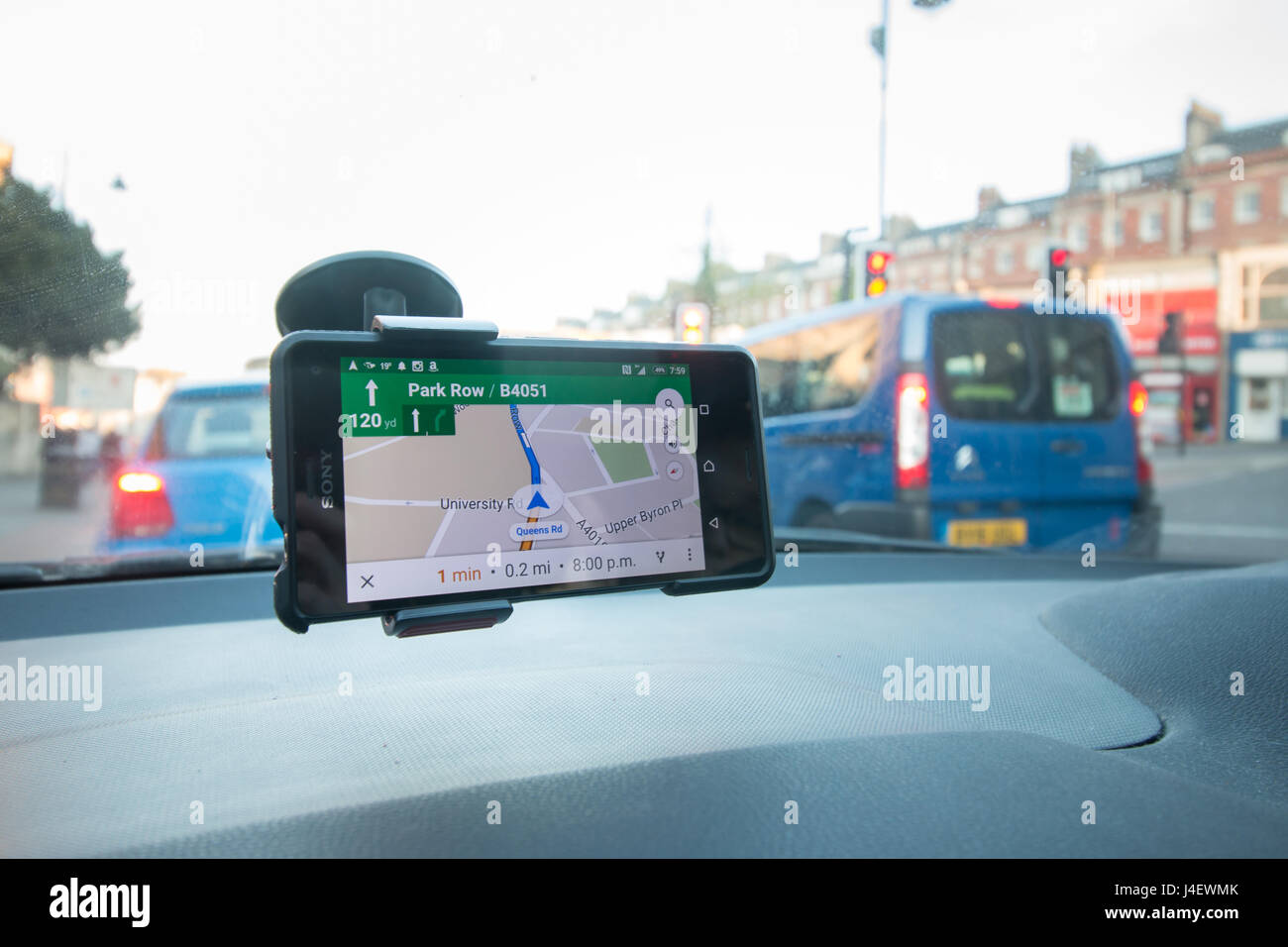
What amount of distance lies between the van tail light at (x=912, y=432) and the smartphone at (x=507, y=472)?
13.6ft

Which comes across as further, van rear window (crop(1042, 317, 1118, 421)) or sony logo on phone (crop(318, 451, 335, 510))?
van rear window (crop(1042, 317, 1118, 421))

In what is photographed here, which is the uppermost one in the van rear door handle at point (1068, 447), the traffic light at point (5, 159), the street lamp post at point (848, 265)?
the street lamp post at point (848, 265)

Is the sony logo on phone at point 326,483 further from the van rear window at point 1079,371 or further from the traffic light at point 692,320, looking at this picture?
the van rear window at point 1079,371

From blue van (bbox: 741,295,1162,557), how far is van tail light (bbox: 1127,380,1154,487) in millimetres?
14

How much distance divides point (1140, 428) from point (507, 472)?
5.80 meters

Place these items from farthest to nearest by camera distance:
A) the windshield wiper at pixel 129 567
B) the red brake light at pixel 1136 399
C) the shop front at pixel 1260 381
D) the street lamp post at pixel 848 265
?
the shop front at pixel 1260 381 → the red brake light at pixel 1136 399 → the street lamp post at pixel 848 265 → the windshield wiper at pixel 129 567

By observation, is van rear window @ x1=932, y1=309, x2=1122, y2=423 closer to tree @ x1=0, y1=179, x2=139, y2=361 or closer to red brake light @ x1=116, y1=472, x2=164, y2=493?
red brake light @ x1=116, y1=472, x2=164, y2=493

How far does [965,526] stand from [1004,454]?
0.54 m

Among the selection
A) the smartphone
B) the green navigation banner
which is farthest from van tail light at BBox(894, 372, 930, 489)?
the green navigation banner

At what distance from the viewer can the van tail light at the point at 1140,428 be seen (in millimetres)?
6020

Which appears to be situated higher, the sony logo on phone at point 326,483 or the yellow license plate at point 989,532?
the sony logo on phone at point 326,483

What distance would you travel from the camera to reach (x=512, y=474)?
50.7 inches

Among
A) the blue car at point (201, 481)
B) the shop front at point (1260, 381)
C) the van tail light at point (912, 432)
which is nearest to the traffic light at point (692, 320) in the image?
the blue car at point (201, 481)

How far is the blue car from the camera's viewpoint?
11.8 feet
